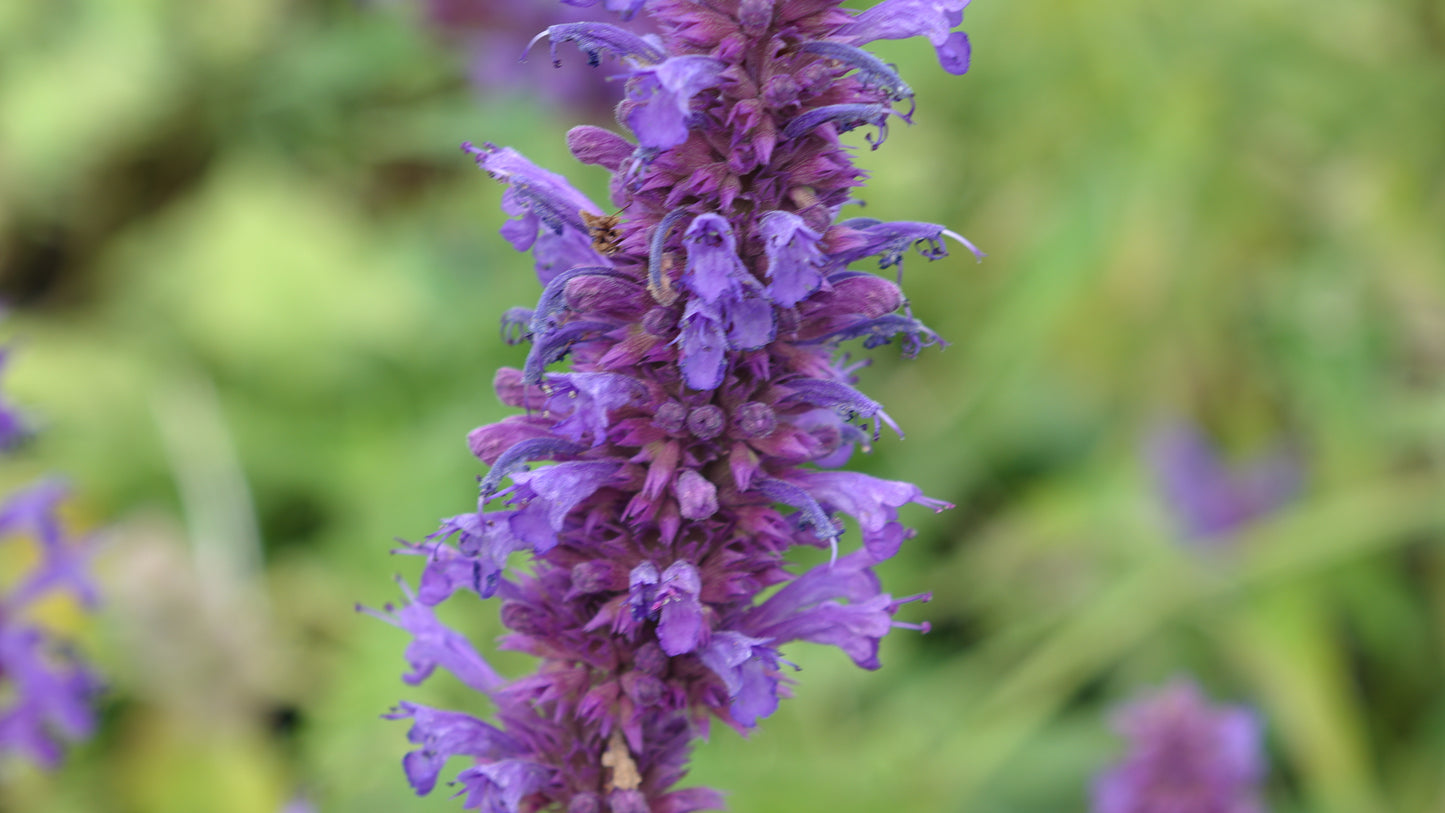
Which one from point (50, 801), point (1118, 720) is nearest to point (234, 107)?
point (50, 801)

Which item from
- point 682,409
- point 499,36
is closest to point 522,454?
point 682,409

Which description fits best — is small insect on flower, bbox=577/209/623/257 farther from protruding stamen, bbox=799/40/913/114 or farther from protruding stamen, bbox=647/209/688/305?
protruding stamen, bbox=799/40/913/114

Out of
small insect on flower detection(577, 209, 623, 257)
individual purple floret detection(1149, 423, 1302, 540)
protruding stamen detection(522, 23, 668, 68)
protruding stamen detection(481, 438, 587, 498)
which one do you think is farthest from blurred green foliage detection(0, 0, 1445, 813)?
protruding stamen detection(522, 23, 668, 68)

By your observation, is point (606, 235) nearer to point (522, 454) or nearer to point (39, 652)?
point (522, 454)

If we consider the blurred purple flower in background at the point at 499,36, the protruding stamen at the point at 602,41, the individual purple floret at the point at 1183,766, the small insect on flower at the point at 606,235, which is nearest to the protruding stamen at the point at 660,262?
the small insect on flower at the point at 606,235

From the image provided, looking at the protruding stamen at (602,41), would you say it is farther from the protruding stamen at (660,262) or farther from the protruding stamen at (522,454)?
the protruding stamen at (522,454)
